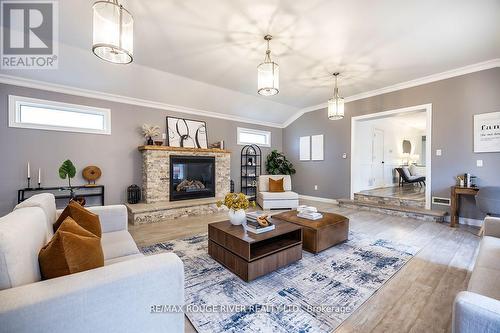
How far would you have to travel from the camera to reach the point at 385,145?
7.11 m

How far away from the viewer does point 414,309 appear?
169 cm

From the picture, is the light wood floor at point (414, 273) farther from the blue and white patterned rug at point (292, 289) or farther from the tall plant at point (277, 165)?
the tall plant at point (277, 165)

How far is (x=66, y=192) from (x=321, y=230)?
458 cm

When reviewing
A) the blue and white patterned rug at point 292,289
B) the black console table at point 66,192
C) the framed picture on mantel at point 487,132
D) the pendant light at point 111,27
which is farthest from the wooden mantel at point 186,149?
the framed picture on mantel at point 487,132

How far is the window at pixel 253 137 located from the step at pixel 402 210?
305 cm

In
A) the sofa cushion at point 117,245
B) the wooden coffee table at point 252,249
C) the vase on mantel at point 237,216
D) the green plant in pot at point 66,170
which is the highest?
the green plant in pot at point 66,170

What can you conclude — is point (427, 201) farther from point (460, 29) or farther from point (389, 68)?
point (460, 29)

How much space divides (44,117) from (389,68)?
643 centimetres

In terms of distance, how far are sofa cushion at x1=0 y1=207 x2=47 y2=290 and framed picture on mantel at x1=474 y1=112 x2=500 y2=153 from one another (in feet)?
19.5

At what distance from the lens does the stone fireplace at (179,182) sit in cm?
427

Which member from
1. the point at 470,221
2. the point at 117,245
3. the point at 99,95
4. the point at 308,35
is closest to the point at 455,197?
the point at 470,221

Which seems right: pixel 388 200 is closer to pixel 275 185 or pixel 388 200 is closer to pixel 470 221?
pixel 470 221

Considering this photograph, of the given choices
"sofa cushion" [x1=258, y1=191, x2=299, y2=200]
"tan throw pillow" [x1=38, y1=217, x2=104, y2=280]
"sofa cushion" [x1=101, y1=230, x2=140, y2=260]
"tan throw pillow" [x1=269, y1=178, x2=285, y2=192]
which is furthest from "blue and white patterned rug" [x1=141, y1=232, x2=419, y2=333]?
"tan throw pillow" [x1=269, y1=178, x2=285, y2=192]

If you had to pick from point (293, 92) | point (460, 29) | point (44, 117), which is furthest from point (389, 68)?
point (44, 117)
